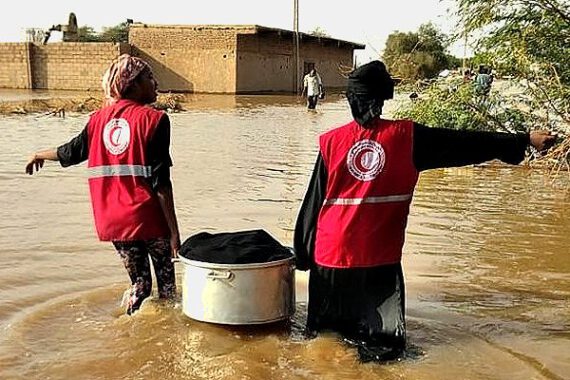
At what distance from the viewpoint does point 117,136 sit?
4.80 meters

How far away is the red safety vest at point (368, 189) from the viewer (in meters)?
4.38

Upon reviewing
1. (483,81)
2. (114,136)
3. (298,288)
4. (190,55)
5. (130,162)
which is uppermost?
(190,55)

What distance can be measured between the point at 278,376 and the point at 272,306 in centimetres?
48

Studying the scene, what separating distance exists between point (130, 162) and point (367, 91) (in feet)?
4.85

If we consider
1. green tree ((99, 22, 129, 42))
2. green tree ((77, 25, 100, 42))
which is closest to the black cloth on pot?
green tree ((77, 25, 100, 42))

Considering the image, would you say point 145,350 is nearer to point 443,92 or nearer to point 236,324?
point 236,324

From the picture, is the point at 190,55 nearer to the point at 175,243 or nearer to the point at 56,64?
the point at 56,64

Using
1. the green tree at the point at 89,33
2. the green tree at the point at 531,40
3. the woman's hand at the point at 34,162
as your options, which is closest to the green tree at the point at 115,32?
the green tree at the point at 89,33

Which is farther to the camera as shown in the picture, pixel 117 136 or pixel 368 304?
pixel 117 136

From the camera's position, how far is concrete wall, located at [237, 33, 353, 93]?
127 ft

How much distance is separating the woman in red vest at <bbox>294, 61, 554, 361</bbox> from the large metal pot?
0.89 feet

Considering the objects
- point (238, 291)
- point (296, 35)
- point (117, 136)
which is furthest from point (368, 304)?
point (296, 35)

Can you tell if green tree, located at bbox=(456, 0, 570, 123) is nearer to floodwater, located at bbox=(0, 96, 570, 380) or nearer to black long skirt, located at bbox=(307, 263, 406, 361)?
floodwater, located at bbox=(0, 96, 570, 380)

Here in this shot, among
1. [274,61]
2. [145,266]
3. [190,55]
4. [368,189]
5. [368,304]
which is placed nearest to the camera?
[368,189]
